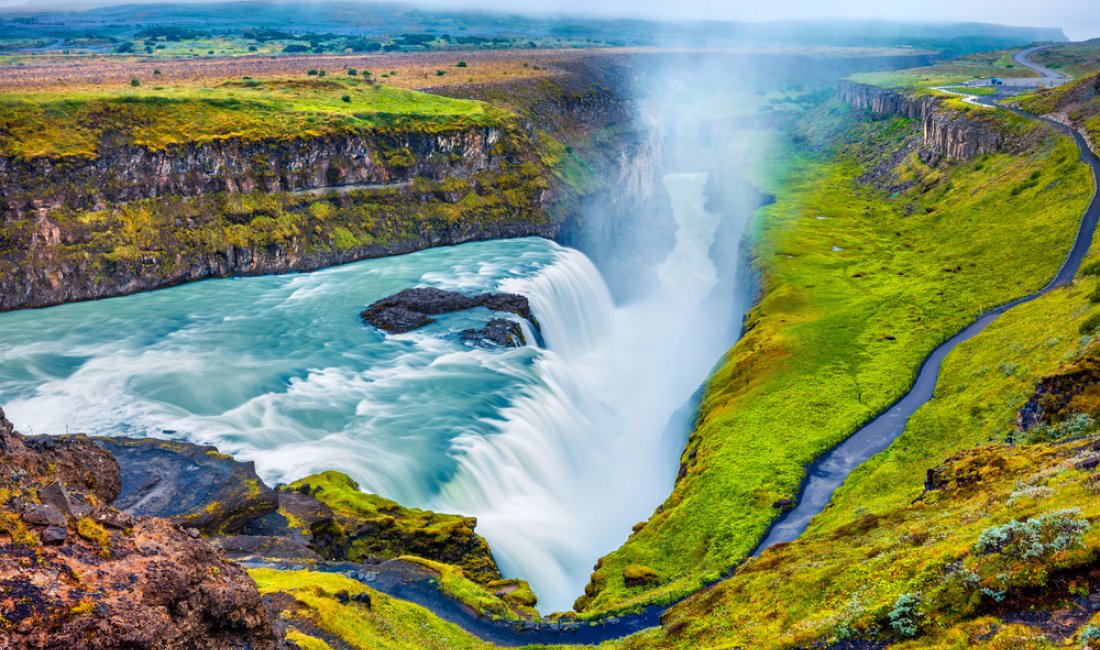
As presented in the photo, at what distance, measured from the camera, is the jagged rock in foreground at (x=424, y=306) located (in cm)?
8281

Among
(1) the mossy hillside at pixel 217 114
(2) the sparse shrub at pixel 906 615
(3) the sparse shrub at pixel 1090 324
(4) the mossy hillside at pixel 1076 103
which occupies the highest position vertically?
(4) the mossy hillside at pixel 1076 103

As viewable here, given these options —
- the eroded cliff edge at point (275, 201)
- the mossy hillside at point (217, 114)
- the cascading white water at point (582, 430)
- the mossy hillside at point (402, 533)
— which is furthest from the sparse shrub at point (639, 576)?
the mossy hillside at point (217, 114)

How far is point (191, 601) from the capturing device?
20391 millimetres

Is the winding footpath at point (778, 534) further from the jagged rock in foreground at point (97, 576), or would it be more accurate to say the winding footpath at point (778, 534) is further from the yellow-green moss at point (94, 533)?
the yellow-green moss at point (94, 533)

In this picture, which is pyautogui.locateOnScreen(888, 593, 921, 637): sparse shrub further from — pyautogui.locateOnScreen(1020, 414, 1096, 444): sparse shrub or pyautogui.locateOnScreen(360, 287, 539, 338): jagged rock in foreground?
pyautogui.locateOnScreen(360, 287, 539, 338): jagged rock in foreground

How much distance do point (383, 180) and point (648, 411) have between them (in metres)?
59.2

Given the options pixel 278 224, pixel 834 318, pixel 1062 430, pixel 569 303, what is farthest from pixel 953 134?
pixel 278 224

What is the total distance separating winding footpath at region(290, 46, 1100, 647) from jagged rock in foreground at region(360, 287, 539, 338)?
40.3 m

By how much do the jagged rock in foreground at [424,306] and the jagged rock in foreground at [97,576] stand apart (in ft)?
193

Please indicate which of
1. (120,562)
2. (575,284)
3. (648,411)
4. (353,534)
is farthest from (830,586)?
(575,284)

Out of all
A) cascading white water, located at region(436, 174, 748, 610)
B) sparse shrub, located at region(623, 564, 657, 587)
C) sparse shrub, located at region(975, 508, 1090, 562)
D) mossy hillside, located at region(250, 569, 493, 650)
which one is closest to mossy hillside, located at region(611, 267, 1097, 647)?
sparse shrub, located at region(975, 508, 1090, 562)

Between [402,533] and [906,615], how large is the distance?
97.2 ft

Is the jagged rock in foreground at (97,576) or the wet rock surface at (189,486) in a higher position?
the jagged rock in foreground at (97,576)

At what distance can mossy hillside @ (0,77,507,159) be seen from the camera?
3509 inches
